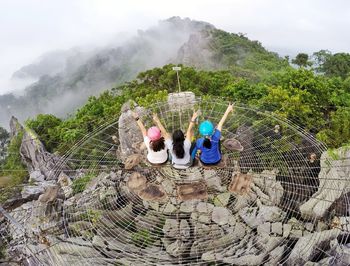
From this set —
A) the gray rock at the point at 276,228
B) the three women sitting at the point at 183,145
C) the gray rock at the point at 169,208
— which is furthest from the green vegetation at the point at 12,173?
the gray rock at the point at 276,228

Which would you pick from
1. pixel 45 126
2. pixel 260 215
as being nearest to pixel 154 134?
pixel 260 215

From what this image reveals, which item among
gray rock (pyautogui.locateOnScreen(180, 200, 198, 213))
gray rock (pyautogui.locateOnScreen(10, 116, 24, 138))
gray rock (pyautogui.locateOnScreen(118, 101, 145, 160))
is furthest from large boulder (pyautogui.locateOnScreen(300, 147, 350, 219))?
gray rock (pyautogui.locateOnScreen(10, 116, 24, 138))

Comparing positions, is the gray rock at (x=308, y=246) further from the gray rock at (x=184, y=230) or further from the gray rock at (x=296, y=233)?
the gray rock at (x=184, y=230)

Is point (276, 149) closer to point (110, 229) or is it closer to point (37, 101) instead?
point (110, 229)

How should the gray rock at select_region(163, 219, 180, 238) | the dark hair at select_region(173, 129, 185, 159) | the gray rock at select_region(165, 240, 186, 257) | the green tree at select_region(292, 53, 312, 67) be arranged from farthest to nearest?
the green tree at select_region(292, 53, 312, 67)
the gray rock at select_region(163, 219, 180, 238)
the gray rock at select_region(165, 240, 186, 257)
the dark hair at select_region(173, 129, 185, 159)

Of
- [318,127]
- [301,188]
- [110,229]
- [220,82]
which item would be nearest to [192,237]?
[110,229]

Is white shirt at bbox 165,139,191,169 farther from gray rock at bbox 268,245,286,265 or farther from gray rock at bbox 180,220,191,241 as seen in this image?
gray rock at bbox 268,245,286,265

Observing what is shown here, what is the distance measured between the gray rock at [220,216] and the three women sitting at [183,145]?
1.65 metres

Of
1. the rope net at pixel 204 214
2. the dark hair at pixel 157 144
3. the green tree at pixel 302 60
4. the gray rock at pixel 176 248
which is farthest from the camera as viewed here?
→ the green tree at pixel 302 60

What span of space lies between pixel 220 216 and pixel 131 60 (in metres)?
26.8

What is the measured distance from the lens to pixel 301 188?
22.7 feet

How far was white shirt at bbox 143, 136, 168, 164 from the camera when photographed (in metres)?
5.05

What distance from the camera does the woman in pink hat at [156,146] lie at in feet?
15.8

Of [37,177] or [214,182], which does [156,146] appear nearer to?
[214,182]
